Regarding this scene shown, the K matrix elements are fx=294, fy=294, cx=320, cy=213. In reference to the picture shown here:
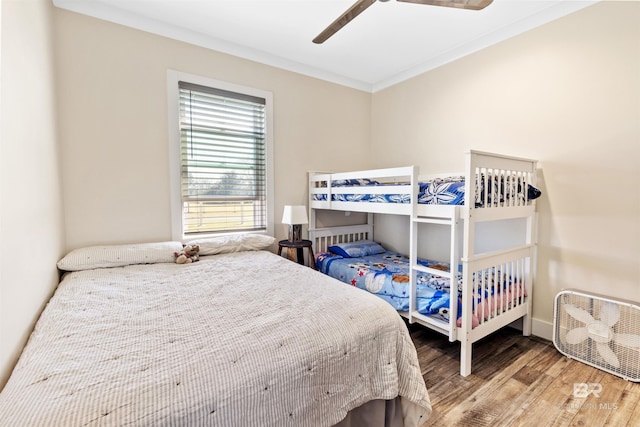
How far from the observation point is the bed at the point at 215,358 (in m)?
0.78

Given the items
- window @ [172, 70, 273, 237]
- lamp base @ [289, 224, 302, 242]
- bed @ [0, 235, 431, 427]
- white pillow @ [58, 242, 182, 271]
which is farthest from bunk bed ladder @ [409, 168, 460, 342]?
white pillow @ [58, 242, 182, 271]

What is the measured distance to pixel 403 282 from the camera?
2.37 m

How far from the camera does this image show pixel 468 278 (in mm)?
1886

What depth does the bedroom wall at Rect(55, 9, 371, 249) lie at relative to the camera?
7.04ft

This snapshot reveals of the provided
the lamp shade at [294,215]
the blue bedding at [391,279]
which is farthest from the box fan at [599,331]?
the lamp shade at [294,215]

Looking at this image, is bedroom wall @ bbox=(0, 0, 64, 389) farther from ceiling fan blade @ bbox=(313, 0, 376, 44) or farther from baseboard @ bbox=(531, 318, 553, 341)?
baseboard @ bbox=(531, 318, 553, 341)

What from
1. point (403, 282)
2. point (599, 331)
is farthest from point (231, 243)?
point (599, 331)

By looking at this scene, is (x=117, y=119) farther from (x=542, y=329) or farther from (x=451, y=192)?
(x=542, y=329)

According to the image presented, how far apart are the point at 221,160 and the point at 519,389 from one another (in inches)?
111

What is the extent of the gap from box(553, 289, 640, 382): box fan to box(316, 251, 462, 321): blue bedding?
73 cm

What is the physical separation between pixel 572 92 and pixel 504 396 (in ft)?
7.01

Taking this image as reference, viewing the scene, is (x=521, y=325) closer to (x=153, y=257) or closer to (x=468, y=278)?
(x=468, y=278)

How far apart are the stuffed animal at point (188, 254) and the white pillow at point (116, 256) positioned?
4cm

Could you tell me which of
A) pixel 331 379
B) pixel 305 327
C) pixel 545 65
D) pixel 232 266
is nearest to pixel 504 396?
pixel 331 379
